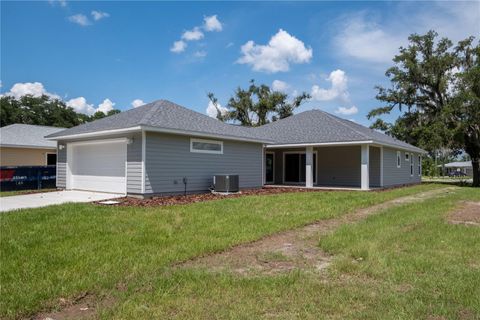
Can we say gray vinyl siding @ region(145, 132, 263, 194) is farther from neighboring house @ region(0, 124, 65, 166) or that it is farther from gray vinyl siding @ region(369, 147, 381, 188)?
neighboring house @ region(0, 124, 65, 166)

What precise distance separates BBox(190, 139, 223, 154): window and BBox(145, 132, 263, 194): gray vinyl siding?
160mm

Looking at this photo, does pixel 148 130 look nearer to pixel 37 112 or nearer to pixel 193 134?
pixel 193 134

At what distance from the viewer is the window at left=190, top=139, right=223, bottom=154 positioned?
14042 millimetres

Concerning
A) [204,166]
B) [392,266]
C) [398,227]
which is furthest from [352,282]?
[204,166]

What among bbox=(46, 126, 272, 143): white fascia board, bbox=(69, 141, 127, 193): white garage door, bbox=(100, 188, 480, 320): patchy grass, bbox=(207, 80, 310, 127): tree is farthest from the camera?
bbox=(207, 80, 310, 127): tree

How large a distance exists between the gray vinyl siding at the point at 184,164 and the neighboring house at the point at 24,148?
12416mm

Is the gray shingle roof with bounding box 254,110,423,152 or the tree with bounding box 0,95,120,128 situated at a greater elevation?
the tree with bounding box 0,95,120,128

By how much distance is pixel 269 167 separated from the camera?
2267 centimetres

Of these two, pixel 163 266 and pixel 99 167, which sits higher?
pixel 99 167

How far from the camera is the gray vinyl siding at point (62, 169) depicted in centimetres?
1623

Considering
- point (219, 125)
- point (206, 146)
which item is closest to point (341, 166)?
point (219, 125)

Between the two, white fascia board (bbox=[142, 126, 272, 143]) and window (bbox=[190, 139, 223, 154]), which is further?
window (bbox=[190, 139, 223, 154])

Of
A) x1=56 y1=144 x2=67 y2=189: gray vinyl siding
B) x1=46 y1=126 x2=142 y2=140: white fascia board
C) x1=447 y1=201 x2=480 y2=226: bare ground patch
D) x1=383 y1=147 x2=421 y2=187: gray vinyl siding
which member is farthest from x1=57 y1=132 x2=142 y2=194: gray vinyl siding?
x1=383 y1=147 x2=421 y2=187: gray vinyl siding

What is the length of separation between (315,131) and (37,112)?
39666mm
